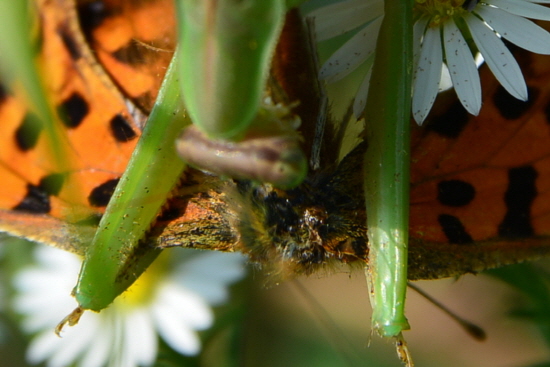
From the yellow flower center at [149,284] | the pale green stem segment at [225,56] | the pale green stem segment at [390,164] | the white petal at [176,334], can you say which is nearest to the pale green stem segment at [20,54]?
the pale green stem segment at [225,56]

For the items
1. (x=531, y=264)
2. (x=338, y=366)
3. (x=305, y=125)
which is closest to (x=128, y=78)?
(x=305, y=125)

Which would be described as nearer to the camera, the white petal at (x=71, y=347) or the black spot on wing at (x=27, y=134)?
the black spot on wing at (x=27, y=134)

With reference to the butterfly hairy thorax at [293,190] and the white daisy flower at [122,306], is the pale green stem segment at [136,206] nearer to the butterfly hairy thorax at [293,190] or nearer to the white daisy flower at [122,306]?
the butterfly hairy thorax at [293,190]

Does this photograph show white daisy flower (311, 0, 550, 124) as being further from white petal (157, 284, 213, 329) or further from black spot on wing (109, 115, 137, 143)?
white petal (157, 284, 213, 329)

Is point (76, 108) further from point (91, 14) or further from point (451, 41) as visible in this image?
point (451, 41)

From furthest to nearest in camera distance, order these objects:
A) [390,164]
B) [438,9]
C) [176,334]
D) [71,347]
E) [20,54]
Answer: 1. [71,347]
2. [176,334]
3. [438,9]
4. [390,164]
5. [20,54]

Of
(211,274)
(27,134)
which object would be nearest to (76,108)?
(27,134)
